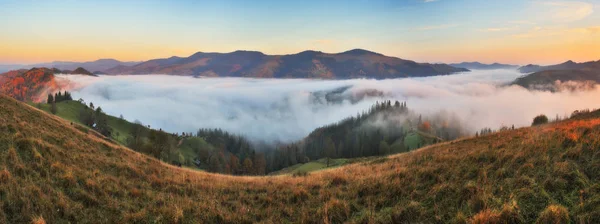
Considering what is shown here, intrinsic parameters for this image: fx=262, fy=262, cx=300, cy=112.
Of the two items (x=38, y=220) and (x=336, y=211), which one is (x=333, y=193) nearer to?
(x=336, y=211)

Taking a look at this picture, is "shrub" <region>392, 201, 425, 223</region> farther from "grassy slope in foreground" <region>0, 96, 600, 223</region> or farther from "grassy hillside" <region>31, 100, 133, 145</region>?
"grassy hillside" <region>31, 100, 133, 145</region>

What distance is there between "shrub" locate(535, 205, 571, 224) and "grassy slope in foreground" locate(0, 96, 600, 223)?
0.08 ft

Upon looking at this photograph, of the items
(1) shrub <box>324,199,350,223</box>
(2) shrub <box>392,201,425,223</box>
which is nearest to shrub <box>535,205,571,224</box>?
(2) shrub <box>392,201,425,223</box>

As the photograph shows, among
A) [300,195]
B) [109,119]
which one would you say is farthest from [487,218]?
[109,119]

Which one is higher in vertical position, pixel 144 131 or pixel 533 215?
pixel 533 215

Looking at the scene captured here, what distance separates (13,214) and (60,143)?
11502 millimetres

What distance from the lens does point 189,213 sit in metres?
9.78

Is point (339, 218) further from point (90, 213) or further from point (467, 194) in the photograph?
point (90, 213)

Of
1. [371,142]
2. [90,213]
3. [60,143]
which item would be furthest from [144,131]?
[90,213]

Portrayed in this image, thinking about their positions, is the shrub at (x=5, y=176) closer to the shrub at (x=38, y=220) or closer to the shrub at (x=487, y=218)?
the shrub at (x=38, y=220)

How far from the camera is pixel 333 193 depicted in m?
12.0

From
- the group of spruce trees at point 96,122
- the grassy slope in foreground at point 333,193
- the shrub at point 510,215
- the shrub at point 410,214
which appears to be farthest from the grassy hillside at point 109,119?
the shrub at point 510,215

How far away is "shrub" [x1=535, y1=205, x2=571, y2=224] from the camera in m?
6.06

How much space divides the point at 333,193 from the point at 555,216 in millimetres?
7502
